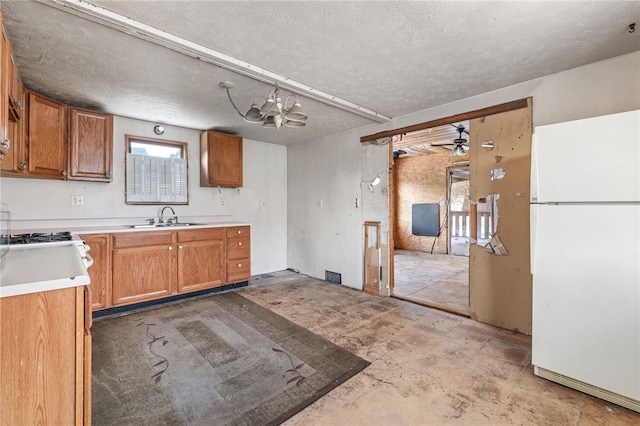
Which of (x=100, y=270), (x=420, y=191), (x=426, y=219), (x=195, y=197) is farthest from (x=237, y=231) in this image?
(x=420, y=191)

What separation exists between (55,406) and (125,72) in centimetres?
242

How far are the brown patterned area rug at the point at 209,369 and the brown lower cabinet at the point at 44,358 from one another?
0.65 metres

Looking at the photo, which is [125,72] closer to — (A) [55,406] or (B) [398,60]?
(B) [398,60]

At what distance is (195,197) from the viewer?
4227mm

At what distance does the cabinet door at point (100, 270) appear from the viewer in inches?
116

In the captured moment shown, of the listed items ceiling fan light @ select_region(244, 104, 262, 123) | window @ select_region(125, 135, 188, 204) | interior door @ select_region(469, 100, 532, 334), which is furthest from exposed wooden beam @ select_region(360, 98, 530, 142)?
window @ select_region(125, 135, 188, 204)

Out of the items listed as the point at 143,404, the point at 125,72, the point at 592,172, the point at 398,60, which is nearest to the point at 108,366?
the point at 143,404

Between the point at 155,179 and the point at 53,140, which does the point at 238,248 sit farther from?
the point at 53,140

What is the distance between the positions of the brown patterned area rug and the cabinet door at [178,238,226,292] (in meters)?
0.57

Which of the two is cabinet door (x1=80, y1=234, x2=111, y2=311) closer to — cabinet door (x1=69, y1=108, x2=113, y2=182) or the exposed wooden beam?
cabinet door (x1=69, y1=108, x2=113, y2=182)

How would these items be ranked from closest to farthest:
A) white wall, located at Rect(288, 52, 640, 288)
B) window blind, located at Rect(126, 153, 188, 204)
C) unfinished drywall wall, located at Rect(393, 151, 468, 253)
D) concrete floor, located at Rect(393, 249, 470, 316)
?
1. white wall, located at Rect(288, 52, 640, 288)
2. concrete floor, located at Rect(393, 249, 470, 316)
3. window blind, located at Rect(126, 153, 188, 204)
4. unfinished drywall wall, located at Rect(393, 151, 468, 253)

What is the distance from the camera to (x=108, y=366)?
2125 mm

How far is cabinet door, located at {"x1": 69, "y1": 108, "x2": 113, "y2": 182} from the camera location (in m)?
3.03

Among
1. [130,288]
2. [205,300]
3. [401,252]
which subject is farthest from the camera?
[401,252]
